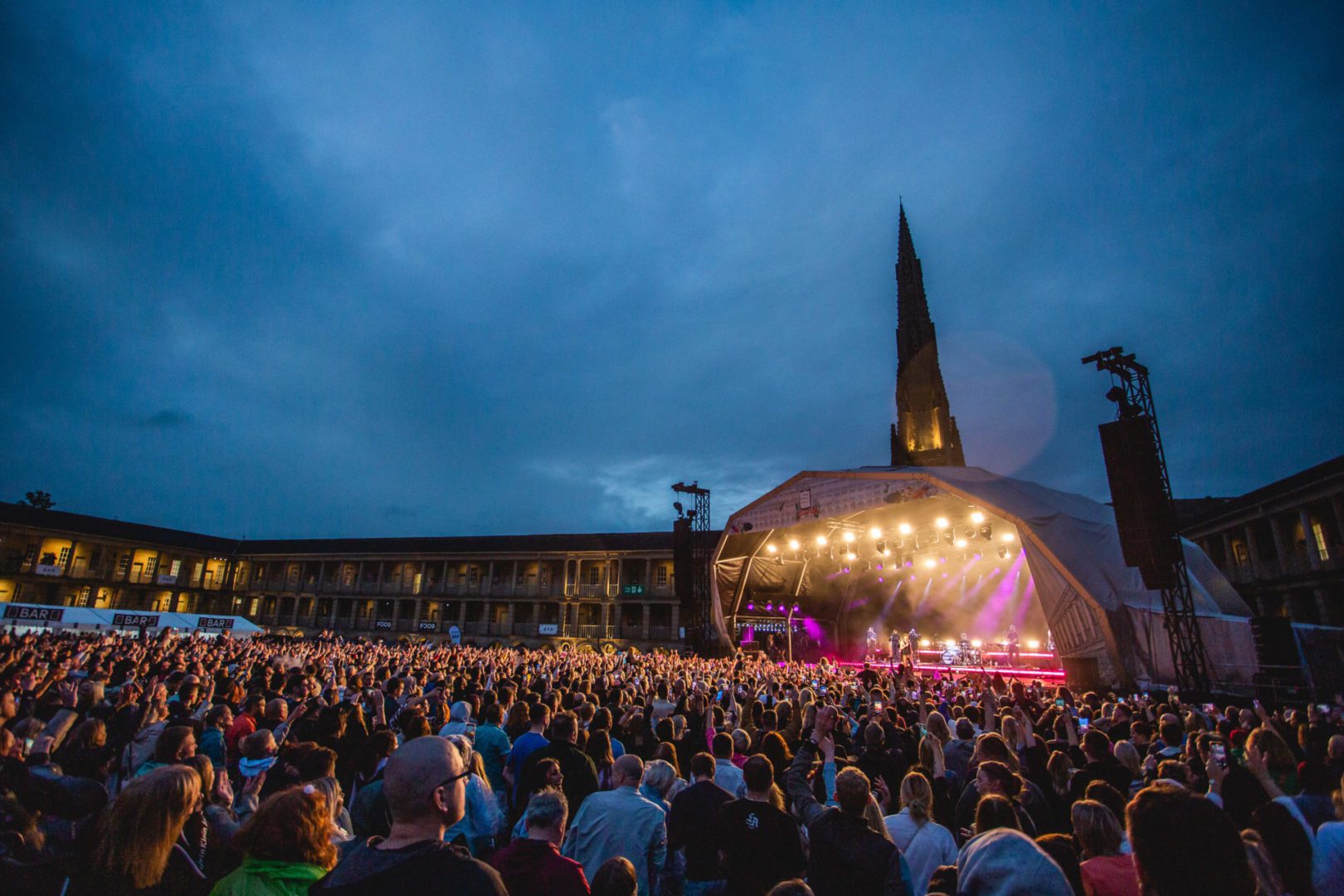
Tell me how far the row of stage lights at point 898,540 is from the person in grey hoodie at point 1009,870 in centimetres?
1981

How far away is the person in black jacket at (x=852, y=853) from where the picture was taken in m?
3.06

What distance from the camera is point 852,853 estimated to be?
10.3ft

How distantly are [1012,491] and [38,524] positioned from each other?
5737 cm

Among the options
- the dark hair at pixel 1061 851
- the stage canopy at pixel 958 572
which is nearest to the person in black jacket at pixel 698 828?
the dark hair at pixel 1061 851

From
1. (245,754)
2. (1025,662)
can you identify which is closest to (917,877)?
(245,754)

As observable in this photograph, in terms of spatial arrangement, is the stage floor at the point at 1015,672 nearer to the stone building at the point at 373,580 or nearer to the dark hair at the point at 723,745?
the dark hair at the point at 723,745

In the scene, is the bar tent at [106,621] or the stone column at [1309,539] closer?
the stone column at [1309,539]

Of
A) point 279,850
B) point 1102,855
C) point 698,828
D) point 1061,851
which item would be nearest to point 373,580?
point 698,828

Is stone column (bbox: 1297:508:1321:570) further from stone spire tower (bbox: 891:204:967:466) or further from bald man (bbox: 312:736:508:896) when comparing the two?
bald man (bbox: 312:736:508:896)

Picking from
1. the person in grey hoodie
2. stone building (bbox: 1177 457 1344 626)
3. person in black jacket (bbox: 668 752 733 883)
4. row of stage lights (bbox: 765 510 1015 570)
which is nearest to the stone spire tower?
stone building (bbox: 1177 457 1344 626)

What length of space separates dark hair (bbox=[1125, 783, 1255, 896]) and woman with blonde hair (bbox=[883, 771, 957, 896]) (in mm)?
1746

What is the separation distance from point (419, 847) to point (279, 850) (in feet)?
2.24

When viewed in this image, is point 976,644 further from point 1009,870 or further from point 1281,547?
point 1009,870

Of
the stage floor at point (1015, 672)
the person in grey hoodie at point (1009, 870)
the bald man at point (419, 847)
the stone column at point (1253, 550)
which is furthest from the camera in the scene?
the stone column at point (1253, 550)
